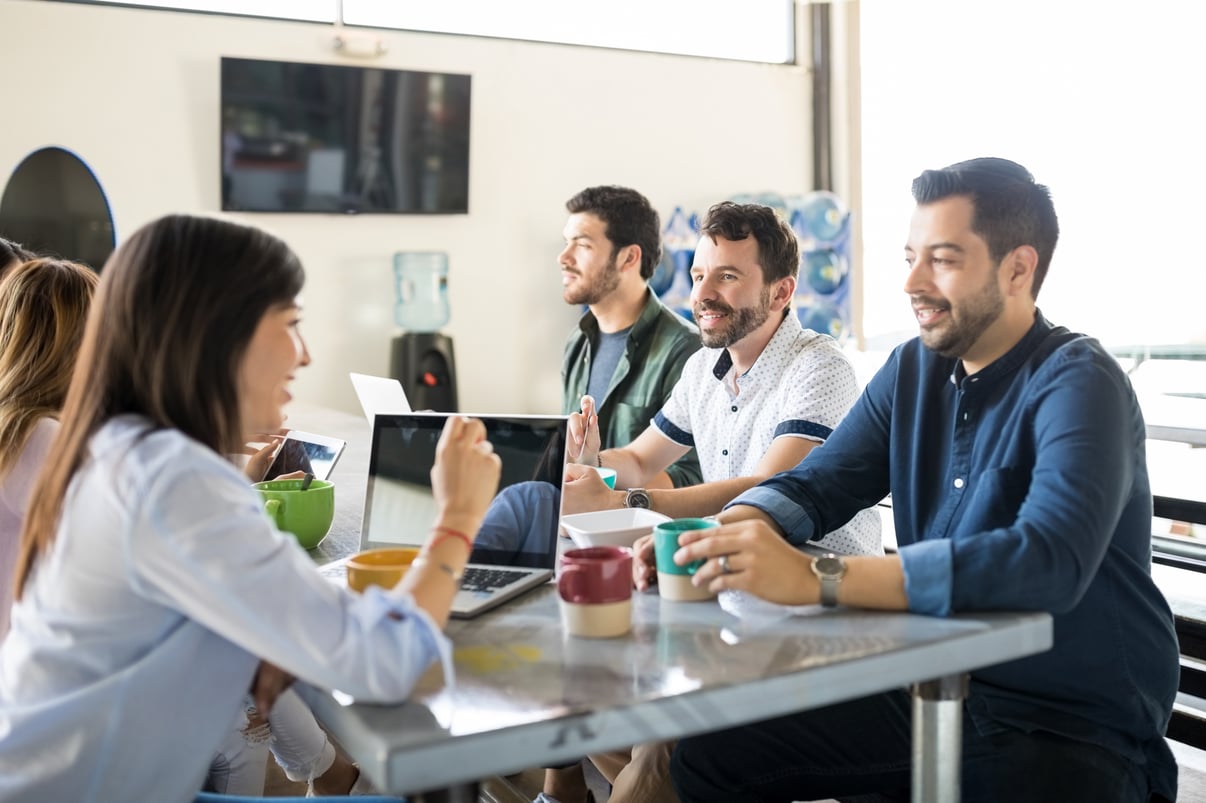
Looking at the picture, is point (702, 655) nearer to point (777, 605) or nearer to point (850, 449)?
point (777, 605)

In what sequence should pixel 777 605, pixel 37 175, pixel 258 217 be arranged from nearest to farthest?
pixel 777 605, pixel 37 175, pixel 258 217

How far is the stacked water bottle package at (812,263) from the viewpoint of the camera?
631 centimetres

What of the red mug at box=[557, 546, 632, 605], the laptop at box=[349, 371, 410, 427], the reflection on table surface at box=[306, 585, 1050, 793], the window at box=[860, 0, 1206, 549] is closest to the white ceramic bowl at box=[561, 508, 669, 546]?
the reflection on table surface at box=[306, 585, 1050, 793]

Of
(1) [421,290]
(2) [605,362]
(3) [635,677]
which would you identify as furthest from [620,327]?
(1) [421,290]

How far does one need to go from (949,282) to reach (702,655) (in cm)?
69

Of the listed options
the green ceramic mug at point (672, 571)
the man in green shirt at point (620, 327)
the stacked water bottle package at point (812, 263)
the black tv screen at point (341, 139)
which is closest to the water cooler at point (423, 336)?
the black tv screen at point (341, 139)

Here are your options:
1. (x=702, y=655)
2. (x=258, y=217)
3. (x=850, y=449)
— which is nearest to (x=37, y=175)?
(x=258, y=217)

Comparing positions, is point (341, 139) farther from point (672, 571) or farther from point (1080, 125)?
point (672, 571)

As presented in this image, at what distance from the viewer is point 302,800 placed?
1353 mm

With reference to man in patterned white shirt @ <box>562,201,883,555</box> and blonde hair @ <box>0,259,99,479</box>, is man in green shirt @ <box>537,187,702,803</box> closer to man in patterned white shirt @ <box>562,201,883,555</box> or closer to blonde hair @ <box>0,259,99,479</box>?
man in patterned white shirt @ <box>562,201,883,555</box>

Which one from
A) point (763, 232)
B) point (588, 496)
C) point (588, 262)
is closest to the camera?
point (588, 496)

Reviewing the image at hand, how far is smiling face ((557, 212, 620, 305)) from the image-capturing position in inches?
134

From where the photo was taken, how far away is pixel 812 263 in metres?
6.40

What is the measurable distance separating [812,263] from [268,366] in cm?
547
